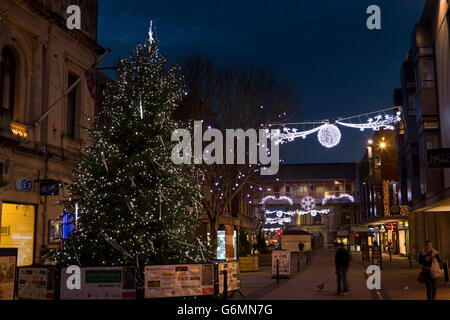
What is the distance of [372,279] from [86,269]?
1402cm

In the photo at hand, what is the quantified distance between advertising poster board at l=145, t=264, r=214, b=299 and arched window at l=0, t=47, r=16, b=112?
9837 mm

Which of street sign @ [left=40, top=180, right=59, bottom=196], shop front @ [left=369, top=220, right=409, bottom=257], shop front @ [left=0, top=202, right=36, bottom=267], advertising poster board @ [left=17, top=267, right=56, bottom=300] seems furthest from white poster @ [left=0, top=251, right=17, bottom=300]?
shop front @ [left=369, top=220, right=409, bottom=257]

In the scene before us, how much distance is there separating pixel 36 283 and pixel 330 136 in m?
14.0

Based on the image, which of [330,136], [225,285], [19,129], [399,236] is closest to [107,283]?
[225,285]

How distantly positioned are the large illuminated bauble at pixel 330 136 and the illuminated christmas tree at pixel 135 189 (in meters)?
8.08

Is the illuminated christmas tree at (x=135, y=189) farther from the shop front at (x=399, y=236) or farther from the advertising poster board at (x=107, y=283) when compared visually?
the shop front at (x=399, y=236)

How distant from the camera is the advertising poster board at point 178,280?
13898 millimetres

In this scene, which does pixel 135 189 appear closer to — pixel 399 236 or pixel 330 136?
pixel 330 136

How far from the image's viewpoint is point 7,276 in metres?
13.3

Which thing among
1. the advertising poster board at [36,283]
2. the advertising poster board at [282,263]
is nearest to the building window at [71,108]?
the advertising poster board at [36,283]

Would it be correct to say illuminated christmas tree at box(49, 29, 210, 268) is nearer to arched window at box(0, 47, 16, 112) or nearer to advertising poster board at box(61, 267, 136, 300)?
advertising poster board at box(61, 267, 136, 300)

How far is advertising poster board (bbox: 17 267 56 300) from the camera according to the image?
14.3 metres
